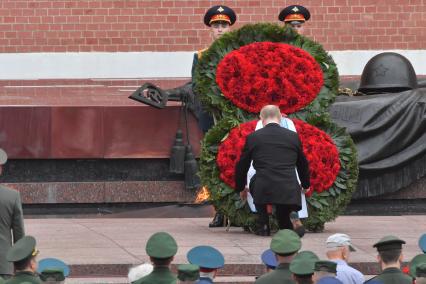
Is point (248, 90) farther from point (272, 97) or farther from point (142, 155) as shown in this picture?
point (142, 155)

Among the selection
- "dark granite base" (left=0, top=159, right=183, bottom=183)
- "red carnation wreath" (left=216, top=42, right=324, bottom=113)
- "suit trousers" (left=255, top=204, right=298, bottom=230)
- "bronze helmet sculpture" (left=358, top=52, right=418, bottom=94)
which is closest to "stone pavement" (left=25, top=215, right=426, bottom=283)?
"suit trousers" (left=255, top=204, right=298, bottom=230)

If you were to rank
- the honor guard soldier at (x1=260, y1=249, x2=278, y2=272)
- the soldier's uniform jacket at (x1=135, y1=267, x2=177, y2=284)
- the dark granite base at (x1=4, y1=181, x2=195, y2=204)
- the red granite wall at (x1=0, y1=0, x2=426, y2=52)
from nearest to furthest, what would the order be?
the soldier's uniform jacket at (x1=135, y1=267, x2=177, y2=284), the honor guard soldier at (x1=260, y1=249, x2=278, y2=272), the dark granite base at (x1=4, y1=181, x2=195, y2=204), the red granite wall at (x1=0, y1=0, x2=426, y2=52)

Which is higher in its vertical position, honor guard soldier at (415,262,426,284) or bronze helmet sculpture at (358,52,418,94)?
bronze helmet sculpture at (358,52,418,94)

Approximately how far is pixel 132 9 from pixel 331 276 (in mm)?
10729

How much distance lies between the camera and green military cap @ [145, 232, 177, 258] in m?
6.72

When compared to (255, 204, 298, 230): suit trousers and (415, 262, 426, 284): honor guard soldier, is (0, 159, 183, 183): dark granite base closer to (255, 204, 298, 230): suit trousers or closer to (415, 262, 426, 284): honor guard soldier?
(255, 204, 298, 230): suit trousers

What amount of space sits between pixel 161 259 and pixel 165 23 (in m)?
10.8

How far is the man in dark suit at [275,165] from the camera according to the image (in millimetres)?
11102

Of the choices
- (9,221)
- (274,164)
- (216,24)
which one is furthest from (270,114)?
(9,221)

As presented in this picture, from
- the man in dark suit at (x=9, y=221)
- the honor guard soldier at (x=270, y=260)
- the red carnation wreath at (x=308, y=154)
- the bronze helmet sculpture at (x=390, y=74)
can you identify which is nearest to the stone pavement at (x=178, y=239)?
the red carnation wreath at (x=308, y=154)

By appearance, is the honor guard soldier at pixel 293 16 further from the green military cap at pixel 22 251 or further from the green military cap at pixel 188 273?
the green military cap at pixel 188 273

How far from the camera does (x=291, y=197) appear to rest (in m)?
11.1

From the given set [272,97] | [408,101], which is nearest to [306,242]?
[272,97]

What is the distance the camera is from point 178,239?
11.6 m
